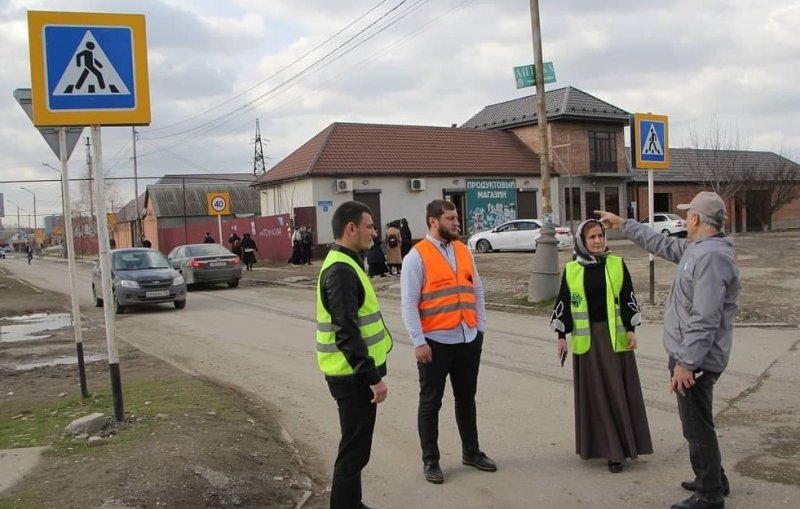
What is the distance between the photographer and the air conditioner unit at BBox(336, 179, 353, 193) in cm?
3112

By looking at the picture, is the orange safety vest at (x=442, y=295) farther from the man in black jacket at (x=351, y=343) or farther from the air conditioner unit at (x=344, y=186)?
the air conditioner unit at (x=344, y=186)

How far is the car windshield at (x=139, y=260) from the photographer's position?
53.5 feet

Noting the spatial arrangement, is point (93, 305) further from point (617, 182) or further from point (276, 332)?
point (617, 182)

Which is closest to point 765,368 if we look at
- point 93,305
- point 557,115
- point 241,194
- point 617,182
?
point 93,305

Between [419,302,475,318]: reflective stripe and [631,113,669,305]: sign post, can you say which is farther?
[631,113,669,305]: sign post

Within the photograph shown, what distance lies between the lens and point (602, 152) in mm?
40062

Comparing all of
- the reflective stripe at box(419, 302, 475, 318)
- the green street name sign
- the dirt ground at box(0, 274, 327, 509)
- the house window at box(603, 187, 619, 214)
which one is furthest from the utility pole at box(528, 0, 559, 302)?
the house window at box(603, 187, 619, 214)

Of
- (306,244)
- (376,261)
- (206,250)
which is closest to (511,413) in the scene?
(376,261)

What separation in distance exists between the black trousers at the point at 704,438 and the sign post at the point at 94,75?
13.8ft

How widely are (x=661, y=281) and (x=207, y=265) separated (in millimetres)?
13039

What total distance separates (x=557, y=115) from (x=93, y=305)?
27.0 m

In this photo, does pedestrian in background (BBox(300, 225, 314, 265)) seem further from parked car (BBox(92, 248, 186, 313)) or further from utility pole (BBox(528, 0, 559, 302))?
utility pole (BBox(528, 0, 559, 302))

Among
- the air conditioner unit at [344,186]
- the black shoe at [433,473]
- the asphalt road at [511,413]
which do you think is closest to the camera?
the asphalt road at [511,413]

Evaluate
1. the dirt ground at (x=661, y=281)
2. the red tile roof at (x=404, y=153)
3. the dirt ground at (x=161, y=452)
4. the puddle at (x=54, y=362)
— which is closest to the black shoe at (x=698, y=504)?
the dirt ground at (x=161, y=452)
